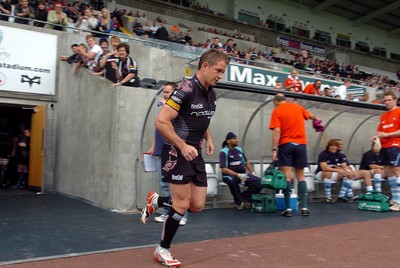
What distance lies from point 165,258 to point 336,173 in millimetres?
7066

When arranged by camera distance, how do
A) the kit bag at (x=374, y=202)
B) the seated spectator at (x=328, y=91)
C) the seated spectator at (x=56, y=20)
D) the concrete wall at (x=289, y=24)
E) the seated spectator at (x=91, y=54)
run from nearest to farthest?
the kit bag at (x=374, y=202), the seated spectator at (x=91, y=54), the seated spectator at (x=56, y=20), the seated spectator at (x=328, y=91), the concrete wall at (x=289, y=24)

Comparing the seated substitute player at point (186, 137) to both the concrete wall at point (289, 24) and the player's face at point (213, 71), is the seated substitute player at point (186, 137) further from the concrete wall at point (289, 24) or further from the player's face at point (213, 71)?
the concrete wall at point (289, 24)

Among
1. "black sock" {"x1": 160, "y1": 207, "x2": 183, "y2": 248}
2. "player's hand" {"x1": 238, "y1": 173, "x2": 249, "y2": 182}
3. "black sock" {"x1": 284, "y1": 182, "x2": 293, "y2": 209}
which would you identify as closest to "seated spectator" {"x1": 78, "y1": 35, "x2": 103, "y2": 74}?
"player's hand" {"x1": 238, "y1": 173, "x2": 249, "y2": 182}

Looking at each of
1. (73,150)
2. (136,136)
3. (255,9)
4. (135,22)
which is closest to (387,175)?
(136,136)

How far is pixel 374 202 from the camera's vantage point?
340 inches

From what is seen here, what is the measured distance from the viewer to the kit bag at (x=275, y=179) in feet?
25.4

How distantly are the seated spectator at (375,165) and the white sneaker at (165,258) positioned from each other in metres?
7.50

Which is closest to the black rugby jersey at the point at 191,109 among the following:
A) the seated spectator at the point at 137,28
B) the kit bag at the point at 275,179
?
the kit bag at the point at 275,179

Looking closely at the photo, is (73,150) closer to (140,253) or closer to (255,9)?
(140,253)

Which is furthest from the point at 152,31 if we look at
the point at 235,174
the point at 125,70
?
the point at 235,174

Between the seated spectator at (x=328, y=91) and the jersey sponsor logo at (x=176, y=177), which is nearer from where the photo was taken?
the jersey sponsor logo at (x=176, y=177)

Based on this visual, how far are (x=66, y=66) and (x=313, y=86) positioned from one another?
26.1 feet

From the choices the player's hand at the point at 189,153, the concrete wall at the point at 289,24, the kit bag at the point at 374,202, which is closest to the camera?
the player's hand at the point at 189,153

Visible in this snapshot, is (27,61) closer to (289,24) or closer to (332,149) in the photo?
(332,149)
